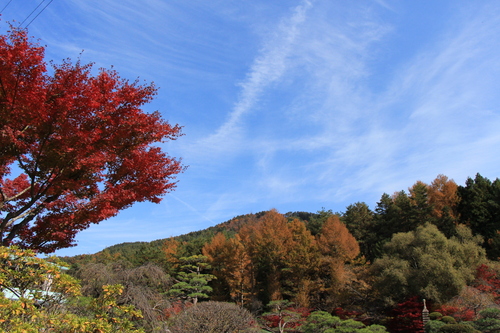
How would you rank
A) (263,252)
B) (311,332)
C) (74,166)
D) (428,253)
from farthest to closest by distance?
(263,252) < (428,253) < (311,332) < (74,166)

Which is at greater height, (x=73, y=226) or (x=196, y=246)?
(x=196, y=246)

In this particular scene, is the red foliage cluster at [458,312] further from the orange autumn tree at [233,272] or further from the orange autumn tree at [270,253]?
the orange autumn tree at [233,272]

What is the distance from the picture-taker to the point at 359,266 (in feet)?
72.5

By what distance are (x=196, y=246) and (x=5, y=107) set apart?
1128 inches

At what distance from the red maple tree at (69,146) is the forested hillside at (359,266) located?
5.22m

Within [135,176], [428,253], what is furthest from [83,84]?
[428,253]

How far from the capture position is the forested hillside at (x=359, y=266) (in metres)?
15.5

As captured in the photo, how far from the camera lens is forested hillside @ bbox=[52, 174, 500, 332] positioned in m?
15.5

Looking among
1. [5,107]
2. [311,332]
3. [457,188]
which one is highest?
[457,188]

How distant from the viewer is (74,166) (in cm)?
388

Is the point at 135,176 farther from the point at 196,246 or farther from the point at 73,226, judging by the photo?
the point at 196,246

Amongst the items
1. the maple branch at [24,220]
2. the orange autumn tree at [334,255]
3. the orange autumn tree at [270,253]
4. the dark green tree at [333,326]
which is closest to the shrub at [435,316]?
the dark green tree at [333,326]

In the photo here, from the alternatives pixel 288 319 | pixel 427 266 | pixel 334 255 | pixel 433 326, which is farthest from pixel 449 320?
pixel 334 255

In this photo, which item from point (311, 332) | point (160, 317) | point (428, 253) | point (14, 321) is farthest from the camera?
point (428, 253)
